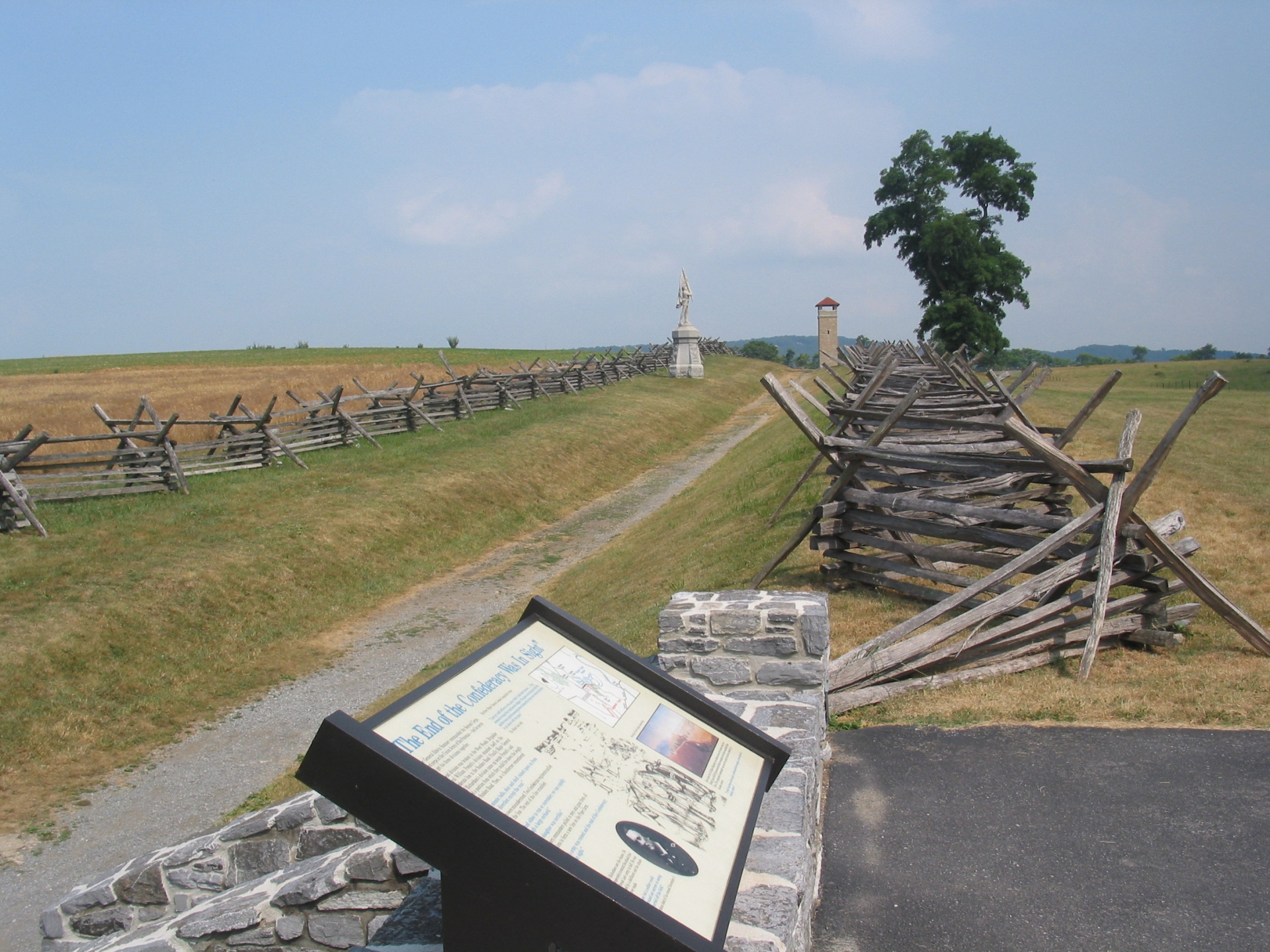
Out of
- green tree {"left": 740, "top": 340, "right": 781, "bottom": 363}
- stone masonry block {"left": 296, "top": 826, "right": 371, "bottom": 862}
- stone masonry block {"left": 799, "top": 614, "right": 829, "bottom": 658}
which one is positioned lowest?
stone masonry block {"left": 296, "top": 826, "right": 371, "bottom": 862}

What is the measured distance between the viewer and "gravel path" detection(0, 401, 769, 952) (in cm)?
702


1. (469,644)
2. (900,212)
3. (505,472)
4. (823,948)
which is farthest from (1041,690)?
(900,212)

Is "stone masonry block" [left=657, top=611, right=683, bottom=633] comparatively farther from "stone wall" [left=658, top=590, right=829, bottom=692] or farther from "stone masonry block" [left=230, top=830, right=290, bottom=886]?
"stone masonry block" [left=230, top=830, right=290, bottom=886]

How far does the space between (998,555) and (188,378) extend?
36118 millimetres

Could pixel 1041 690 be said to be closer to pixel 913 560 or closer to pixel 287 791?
pixel 913 560

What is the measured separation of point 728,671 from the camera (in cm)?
502

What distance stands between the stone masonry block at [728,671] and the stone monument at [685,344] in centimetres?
3772

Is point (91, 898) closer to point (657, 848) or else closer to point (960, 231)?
point (657, 848)

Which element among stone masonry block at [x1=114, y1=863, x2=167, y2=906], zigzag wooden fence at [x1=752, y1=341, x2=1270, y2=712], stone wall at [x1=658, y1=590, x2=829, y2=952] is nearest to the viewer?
stone wall at [x1=658, y1=590, x2=829, y2=952]

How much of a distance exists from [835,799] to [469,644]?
7.21 m

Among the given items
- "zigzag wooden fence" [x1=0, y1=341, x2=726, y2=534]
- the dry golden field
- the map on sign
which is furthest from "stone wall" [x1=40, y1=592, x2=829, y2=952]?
"zigzag wooden fence" [x1=0, y1=341, x2=726, y2=534]

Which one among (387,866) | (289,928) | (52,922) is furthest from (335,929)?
(52,922)

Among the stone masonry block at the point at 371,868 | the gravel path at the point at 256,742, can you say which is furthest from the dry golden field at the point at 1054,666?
the stone masonry block at the point at 371,868

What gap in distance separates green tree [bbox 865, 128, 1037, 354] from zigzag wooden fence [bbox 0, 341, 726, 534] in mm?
22511
